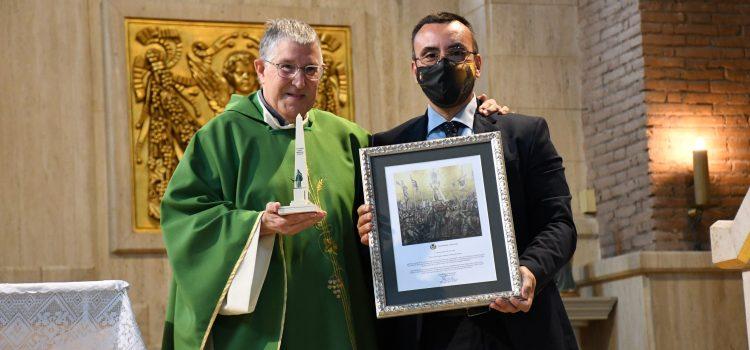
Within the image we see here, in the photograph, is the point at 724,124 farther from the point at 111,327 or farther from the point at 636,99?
the point at 111,327

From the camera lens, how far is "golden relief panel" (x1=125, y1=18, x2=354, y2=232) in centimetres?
848

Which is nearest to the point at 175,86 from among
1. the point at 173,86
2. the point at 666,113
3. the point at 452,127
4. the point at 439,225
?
the point at 173,86

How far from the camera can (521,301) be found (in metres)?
3.94

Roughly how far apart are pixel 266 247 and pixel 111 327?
721mm

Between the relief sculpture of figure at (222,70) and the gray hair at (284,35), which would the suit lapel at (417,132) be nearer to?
the gray hair at (284,35)

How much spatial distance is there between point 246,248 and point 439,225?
25.6 inches

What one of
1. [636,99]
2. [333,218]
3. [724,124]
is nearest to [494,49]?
[636,99]

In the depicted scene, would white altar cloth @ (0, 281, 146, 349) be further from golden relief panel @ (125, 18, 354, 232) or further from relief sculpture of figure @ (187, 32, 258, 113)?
relief sculpture of figure @ (187, 32, 258, 113)

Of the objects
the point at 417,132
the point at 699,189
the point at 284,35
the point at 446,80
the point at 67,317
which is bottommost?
the point at 67,317

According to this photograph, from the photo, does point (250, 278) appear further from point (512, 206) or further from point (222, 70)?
point (222, 70)

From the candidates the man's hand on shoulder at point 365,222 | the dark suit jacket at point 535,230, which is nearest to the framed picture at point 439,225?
the man's hand on shoulder at point 365,222

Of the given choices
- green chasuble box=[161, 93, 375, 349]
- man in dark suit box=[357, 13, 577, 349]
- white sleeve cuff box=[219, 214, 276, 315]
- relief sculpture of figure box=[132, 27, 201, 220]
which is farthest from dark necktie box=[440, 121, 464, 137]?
relief sculpture of figure box=[132, 27, 201, 220]

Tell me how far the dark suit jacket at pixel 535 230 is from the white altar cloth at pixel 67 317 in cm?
99

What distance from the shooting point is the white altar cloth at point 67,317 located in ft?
14.6
